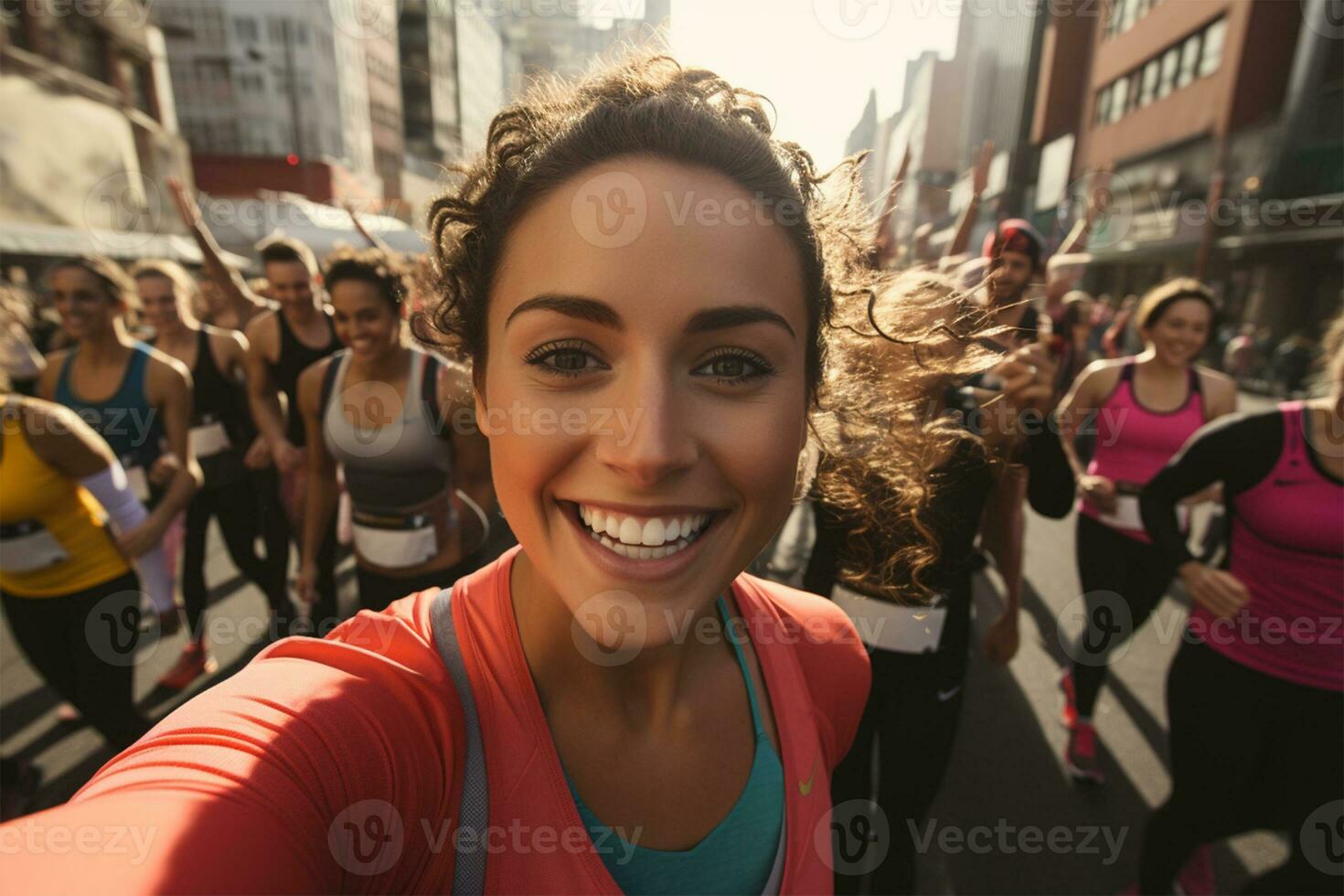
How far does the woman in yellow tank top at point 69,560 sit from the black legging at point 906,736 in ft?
9.01

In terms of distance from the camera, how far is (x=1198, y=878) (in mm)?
2420

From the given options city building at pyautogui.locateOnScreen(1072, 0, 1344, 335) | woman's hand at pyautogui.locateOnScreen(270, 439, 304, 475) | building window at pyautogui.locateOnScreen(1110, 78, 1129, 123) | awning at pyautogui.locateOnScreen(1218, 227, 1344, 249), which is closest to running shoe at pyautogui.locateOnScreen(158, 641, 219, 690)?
woman's hand at pyautogui.locateOnScreen(270, 439, 304, 475)

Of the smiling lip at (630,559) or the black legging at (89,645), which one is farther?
the black legging at (89,645)

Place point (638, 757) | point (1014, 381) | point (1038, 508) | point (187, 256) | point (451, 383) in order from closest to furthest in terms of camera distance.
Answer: point (638, 757) < point (1014, 381) < point (1038, 508) < point (451, 383) < point (187, 256)

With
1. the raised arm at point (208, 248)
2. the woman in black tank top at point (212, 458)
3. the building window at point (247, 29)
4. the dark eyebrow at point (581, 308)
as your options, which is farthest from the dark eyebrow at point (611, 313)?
the building window at point (247, 29)

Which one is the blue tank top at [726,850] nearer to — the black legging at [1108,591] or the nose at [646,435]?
the nose at [646,435]

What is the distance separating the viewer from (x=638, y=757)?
1089mm

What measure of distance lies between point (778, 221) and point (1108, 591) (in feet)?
10.3

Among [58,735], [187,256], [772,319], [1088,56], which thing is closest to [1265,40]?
[1088,56]

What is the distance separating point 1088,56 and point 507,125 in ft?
147

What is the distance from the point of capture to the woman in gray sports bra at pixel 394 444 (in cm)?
274

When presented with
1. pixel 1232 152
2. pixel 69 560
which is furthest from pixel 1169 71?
pixel 69 560

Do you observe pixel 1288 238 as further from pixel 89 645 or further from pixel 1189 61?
pixel 89 645

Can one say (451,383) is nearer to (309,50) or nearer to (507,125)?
(507,125)
